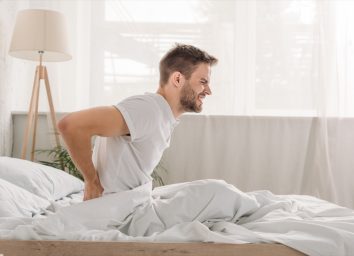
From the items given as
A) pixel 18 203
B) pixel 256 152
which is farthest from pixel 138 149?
pixel 256 152

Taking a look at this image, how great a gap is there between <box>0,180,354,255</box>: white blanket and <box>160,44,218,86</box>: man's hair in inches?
16.7

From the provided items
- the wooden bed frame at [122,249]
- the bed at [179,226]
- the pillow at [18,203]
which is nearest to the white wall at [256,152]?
the pillow at [18,203]

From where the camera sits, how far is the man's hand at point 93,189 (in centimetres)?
174

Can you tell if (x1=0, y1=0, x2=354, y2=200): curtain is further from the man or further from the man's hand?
the man's hand

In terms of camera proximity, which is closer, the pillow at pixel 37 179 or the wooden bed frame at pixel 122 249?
the wooden bed frame at pixel 122 249

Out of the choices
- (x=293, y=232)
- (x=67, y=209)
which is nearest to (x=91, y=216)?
(x=67, y=209)

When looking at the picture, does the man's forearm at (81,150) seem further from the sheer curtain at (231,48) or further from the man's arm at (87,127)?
the sheer curtain at (231,48)

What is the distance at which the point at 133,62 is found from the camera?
4.22 m

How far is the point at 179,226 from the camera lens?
1.54 meters

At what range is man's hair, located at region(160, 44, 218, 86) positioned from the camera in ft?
6.16

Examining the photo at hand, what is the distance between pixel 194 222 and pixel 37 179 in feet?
3.92

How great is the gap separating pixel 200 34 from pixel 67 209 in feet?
9.46

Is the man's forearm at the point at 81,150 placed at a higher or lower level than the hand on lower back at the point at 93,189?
higher

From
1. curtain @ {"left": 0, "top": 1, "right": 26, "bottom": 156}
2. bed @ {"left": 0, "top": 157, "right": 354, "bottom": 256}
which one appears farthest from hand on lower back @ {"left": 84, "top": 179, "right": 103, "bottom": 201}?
curtain @ {"left": 0, "top": 1, "right": 26, "bottom": 156}
